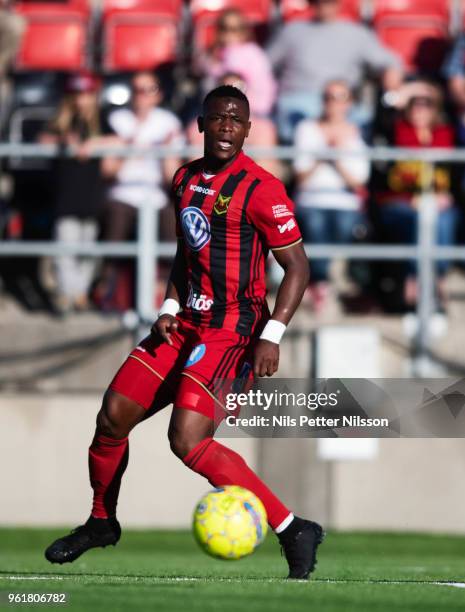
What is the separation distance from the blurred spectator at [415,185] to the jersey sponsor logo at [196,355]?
5.33 metres

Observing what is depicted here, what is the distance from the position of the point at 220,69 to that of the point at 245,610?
7.57m

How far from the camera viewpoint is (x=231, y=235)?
23.9 ft

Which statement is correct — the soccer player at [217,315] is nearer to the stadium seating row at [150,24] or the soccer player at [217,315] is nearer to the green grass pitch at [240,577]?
the green grass pitch at [240,577]

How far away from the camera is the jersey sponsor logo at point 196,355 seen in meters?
7.21

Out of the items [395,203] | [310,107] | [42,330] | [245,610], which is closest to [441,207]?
[395,203]

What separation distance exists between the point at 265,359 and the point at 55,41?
27.7 feet

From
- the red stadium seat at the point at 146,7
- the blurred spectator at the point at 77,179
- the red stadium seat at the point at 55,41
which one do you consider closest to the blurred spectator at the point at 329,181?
the blurred spectator at the point at 77,179

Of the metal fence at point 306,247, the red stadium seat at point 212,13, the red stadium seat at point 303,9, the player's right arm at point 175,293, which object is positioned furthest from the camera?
the red stadium seat at point 212,13

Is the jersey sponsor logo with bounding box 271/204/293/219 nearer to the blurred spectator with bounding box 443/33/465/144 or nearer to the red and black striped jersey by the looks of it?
the red and black striped jersey

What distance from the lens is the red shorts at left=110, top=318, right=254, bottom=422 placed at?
7148 mm

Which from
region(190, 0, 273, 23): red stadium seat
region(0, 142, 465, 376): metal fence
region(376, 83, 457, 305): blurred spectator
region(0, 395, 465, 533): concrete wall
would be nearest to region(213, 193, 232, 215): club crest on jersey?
region(0, 142, 465, 376): metal fence

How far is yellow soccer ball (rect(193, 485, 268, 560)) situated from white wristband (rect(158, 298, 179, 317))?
1113mm

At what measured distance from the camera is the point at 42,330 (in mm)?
12648

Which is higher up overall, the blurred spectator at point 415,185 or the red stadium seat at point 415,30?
the red stadium seat at point 415,30
